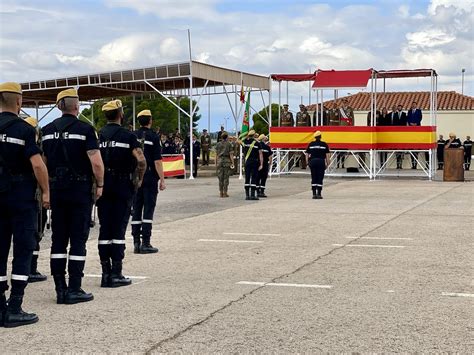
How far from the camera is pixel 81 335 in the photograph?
5.71 metres

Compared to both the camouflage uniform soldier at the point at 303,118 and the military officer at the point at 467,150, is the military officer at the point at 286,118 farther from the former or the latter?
the military officer at the point at 467,150

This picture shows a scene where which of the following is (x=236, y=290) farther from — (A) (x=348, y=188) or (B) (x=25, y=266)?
(A) (x=348, y=188)

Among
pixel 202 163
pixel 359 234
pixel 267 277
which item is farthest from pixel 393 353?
pixel 202 163

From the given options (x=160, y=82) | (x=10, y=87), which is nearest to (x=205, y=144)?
(x=160, y=82)

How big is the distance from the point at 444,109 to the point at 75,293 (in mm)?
39202

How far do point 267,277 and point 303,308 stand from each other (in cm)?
160

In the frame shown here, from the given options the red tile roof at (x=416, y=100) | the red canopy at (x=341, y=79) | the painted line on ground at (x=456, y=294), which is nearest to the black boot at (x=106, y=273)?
the painted line on ground at (x=456, y=294)

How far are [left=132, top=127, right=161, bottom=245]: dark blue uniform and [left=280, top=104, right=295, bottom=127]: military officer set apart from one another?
20361 mm

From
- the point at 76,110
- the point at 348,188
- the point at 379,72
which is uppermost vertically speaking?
the point at 379,72

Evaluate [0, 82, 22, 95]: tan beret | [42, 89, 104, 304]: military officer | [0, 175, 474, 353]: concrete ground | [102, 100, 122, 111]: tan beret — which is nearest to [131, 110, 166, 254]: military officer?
[0, 175, 474, 353]: concrete ground

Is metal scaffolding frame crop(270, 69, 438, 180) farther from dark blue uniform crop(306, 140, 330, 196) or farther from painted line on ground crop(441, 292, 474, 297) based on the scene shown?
painted line on ground crop(441, 292, 474, 297)

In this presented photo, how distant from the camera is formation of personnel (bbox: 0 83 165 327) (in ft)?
20.0

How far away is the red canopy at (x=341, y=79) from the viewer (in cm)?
2667

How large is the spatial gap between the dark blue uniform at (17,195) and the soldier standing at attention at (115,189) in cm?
154
